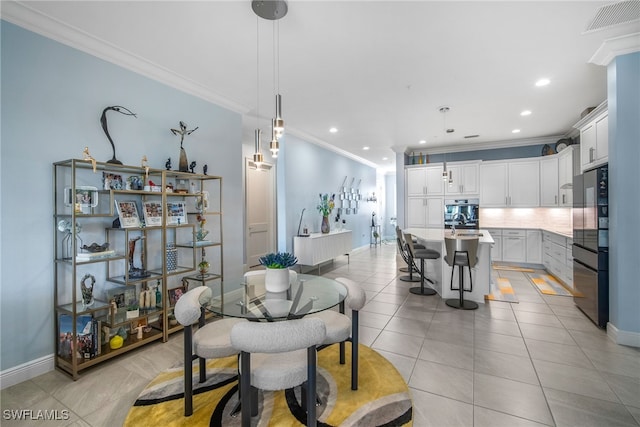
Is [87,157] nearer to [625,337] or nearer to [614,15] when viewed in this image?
[614,15]

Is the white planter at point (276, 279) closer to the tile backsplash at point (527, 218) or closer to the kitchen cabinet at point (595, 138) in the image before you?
the kitchen cabinet at point (595, 138)

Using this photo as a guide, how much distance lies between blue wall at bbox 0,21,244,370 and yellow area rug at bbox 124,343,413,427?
116 centimetres

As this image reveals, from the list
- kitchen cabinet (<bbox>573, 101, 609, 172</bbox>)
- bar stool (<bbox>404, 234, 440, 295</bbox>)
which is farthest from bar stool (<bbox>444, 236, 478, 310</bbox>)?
kitchen cabinet (<bbox>573, 101, 609, 172</bbox>)

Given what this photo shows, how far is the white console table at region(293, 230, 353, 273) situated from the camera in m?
5.66

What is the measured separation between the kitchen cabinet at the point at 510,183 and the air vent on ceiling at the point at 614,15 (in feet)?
14.8

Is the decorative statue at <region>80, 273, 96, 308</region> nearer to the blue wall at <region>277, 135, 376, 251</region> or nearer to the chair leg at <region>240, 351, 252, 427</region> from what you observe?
the chair leg at <region>240, 351, 252, 427</region>

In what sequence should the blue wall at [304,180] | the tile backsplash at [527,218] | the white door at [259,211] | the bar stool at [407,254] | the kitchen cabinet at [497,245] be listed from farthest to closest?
the kitchen cabinet at [497,245], the tile backsplash at [527,218], the white door at [259,211], the blue wall at [304,180], the bar stool at [407,254]

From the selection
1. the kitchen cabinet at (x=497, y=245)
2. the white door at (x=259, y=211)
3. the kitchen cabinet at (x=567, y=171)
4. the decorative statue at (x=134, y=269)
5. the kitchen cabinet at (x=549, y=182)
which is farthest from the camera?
the kitchen cabinet at (x=497, y=245)

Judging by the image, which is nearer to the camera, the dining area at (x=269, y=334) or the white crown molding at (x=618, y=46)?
the dining area at (x=269, y=334)

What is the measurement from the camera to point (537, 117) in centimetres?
497

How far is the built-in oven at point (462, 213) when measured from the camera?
6.89 metres

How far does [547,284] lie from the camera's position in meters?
5.05

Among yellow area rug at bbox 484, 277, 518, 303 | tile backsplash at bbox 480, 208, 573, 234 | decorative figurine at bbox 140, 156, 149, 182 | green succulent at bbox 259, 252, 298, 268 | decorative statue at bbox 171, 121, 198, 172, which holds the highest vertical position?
decorative statue at bbox 171, 121, 198, 172

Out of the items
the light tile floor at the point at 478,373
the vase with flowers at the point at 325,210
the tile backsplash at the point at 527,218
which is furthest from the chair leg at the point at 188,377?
the tile backsplash at the point at 527,218
